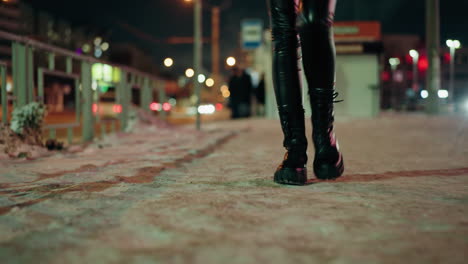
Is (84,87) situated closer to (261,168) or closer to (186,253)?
(261,168)

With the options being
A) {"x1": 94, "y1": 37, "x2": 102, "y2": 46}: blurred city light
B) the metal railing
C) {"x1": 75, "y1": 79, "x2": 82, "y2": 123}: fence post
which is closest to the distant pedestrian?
the metal railing

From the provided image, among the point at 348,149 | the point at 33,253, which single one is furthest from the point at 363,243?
the point at 348,149

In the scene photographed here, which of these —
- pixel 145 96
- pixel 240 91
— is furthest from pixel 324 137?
pixel 240 91

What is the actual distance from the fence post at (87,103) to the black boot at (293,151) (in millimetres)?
4930

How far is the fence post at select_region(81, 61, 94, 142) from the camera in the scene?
7082 millimetres

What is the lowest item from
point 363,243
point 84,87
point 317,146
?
point 363,243

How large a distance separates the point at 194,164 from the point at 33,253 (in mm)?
2361

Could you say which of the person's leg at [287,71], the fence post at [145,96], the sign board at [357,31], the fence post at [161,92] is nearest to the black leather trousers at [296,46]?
the person's leg at [287,71]

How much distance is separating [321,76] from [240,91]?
15.3 meters

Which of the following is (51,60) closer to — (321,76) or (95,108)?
(95,108)

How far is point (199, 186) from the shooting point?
260 cm

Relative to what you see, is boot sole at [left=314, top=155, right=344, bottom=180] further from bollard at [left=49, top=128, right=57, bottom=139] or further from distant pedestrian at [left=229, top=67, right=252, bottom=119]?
distant pedestrian at [left=229, top=67, right=252, bottom=119]

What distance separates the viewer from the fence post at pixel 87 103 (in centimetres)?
708

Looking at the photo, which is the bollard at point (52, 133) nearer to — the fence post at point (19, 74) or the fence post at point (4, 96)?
the fence post at point (19, 74)
